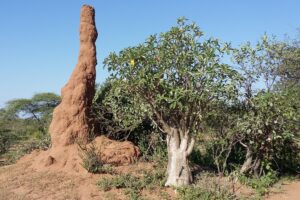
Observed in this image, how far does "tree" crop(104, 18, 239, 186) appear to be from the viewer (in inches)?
331

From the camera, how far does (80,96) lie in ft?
34.5

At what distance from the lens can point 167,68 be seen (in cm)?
872

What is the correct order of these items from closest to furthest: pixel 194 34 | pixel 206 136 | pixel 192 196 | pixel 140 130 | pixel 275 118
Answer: pixel 192 196 → pixel 194 34 → pixel 275 118 → pixel 206 136 → pixel 140 130

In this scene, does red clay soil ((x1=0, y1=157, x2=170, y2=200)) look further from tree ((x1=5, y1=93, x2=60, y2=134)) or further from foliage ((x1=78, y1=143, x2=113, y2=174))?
tree ((x1=5, y1=93, x2=60, y2=134))

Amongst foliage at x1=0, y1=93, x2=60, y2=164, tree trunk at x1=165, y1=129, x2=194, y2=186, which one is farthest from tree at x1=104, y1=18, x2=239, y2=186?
foliage at x1=0, y1=93, x2=60, y2=164

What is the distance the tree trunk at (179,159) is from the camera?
29.5 feet

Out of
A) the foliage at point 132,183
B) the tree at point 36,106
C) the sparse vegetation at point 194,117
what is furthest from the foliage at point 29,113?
the foliage at point 132,183

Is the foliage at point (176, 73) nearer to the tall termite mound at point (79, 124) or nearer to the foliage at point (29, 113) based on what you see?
the tall termite mound at point (79, 124)

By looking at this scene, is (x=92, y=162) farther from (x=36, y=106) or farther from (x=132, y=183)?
(x=36, y=106)

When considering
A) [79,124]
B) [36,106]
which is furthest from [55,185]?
[36,106]

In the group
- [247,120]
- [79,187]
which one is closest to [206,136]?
[247,120]

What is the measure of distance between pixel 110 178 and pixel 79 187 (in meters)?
0.69

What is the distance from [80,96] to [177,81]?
2.79m

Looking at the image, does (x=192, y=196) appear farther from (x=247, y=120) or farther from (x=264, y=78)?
(x=264, y=78)
